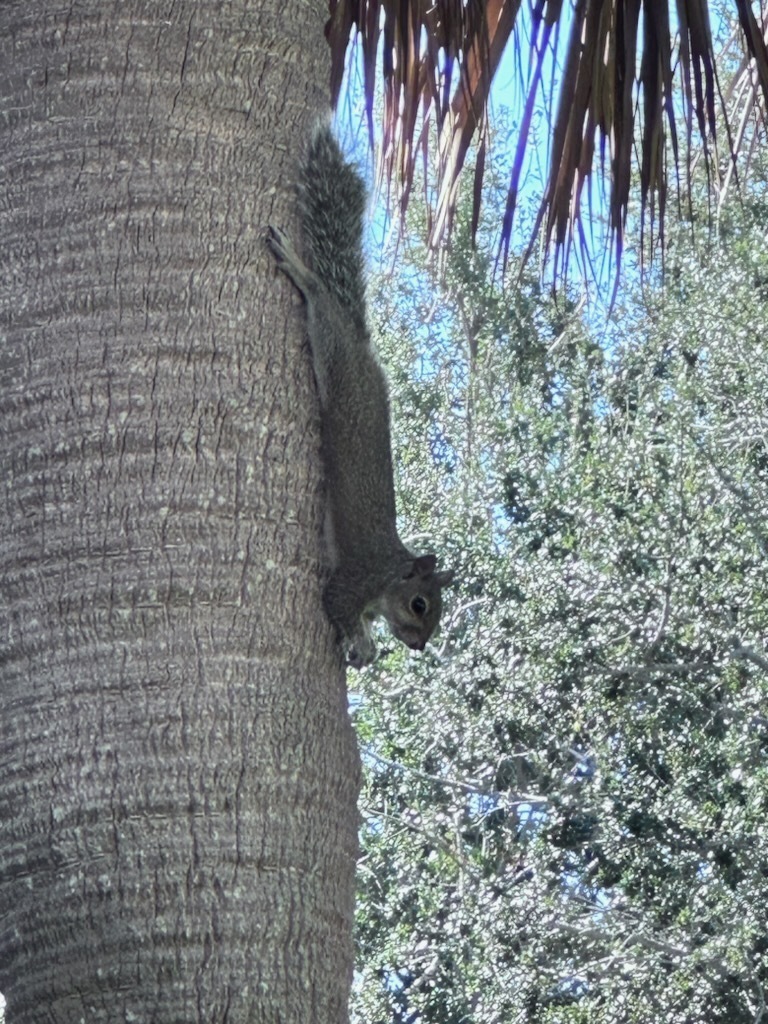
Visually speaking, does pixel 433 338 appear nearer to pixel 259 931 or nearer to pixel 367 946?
pixel 367 946

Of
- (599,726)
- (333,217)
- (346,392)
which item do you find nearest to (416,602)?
(346,392)

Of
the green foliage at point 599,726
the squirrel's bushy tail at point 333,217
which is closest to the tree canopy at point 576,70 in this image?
the squirrel's bushy tail at point 333,217

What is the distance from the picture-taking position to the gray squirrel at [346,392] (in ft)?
7.18

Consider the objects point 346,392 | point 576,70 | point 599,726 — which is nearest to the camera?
point 346,392

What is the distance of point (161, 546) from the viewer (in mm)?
1923

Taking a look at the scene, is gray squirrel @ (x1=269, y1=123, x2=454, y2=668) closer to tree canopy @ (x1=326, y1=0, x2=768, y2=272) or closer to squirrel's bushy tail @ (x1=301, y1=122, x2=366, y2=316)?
squirrel's bushy tail @ (x1=301, y1=122, x2=366, y2=316)

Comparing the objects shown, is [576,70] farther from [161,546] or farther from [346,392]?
[161,546]

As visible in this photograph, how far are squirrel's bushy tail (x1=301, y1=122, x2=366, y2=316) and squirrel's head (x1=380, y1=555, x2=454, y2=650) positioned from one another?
2.37 ft

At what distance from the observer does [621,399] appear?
7703 mm

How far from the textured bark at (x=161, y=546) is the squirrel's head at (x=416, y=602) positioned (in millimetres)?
1070

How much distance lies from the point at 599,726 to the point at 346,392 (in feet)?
14.7

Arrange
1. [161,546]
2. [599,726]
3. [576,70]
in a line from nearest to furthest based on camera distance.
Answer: [161,546] → [576,70] → [599,726]

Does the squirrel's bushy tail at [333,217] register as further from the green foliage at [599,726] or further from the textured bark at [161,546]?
the green foliage at [599,726]

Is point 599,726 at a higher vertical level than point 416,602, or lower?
higher
